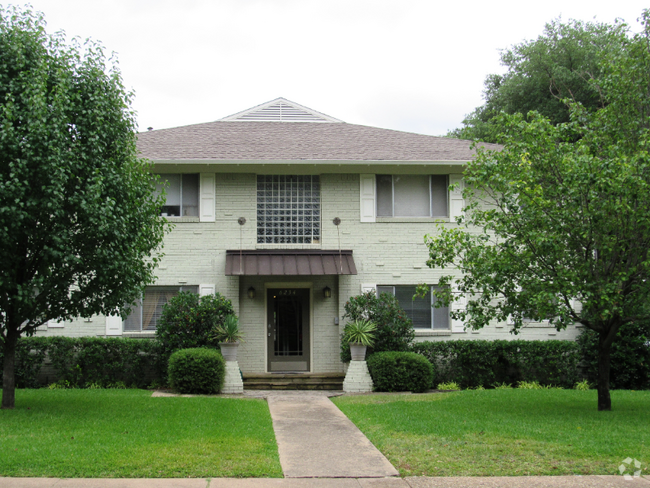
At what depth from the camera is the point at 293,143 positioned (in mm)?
16906

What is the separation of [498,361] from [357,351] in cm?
382

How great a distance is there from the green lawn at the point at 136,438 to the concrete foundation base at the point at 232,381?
6.64 ft

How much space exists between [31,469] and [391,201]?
37.7 feet

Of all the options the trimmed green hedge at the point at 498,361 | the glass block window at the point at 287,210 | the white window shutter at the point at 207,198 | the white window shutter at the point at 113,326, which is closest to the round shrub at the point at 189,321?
the white window shutter at the point at 113,326

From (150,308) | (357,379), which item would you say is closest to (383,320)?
(357,379)

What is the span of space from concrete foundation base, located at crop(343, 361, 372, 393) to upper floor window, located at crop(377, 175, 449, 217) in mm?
4226

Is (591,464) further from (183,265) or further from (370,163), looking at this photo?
(183,265)

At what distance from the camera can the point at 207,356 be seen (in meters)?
13.3

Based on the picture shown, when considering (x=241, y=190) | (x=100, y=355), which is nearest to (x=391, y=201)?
(x=241, y=190)

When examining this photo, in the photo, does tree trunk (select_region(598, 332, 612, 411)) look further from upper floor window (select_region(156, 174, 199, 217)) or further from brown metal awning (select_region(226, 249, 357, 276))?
upper floor window (select_region(156, 174, 199, 217))

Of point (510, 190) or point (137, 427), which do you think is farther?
point (510, 190)

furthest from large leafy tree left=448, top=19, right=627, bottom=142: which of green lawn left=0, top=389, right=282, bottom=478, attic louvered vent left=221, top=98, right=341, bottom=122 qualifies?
green lawn left=0, top=389, right=282, bottom=478

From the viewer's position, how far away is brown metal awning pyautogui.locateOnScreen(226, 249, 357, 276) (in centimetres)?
1464

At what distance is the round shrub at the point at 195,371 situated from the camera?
13.2 metres
